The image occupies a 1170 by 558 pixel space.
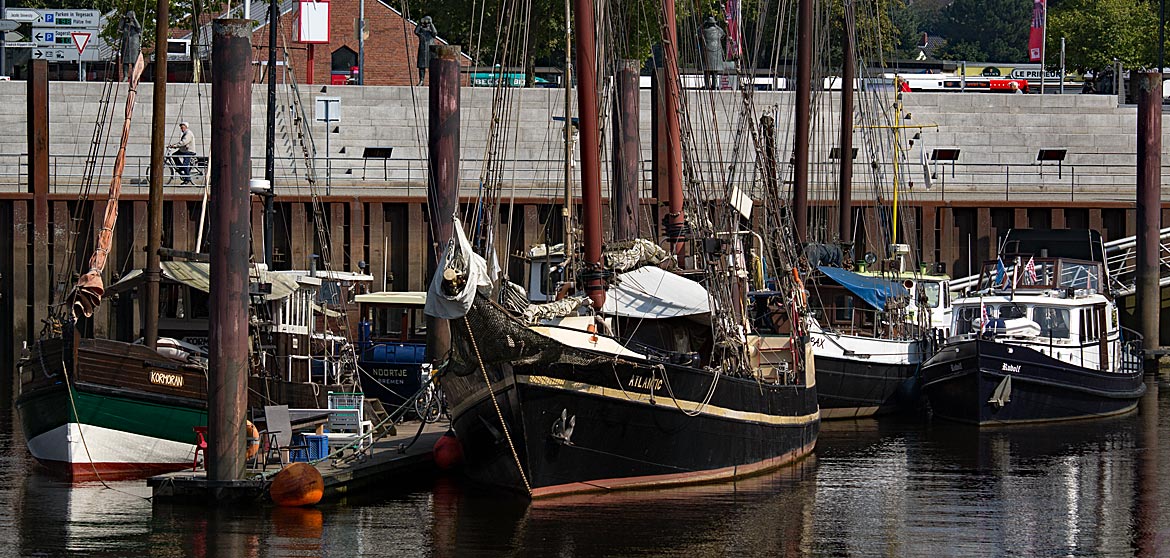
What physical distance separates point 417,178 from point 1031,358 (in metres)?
20.6

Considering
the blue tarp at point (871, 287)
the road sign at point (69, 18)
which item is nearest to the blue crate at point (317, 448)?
the blue tarp at point (871, 287)

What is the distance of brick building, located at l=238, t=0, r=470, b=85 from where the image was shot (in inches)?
2589

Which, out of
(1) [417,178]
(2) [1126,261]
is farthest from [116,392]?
(2) [1126,261]

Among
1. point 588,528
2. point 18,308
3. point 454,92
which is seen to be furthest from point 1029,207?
point 588,528

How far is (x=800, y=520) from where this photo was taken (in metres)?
21.8

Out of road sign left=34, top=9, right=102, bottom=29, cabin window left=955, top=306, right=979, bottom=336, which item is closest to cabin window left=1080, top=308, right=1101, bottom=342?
cabin window left=955, top=306, right=979, bottom=336

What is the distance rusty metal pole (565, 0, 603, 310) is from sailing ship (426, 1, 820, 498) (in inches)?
0.8

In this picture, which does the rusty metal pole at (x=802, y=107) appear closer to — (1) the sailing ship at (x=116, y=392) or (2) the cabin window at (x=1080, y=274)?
(2) the cabin window at (x=1080, y=274)

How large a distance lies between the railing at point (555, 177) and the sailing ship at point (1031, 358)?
9.78 metres

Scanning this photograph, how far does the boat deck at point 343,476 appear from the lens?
70.4 ft

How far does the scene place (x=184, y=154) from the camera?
1767 inches

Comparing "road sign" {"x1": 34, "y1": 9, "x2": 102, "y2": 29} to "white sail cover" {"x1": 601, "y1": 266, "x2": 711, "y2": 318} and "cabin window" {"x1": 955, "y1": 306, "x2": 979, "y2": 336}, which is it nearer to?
"cabin window" {"x1": 955, "y1": 306, "x2": 979, "y2": 336}

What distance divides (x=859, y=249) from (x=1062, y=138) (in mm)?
10145

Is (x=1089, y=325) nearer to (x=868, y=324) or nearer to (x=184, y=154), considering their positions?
(x=868, y=324)
